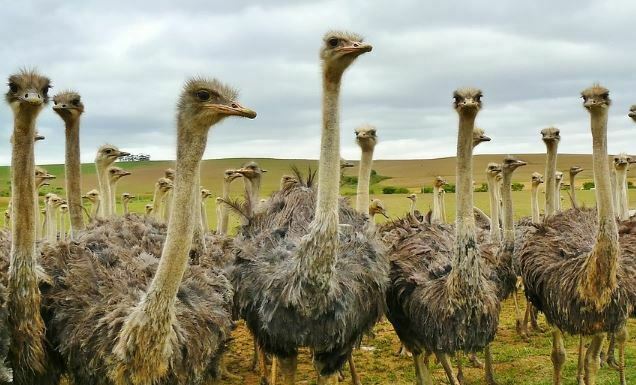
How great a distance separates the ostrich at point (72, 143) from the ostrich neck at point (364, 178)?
9.91ft

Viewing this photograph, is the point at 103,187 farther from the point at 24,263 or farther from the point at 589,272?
the point at 589,272

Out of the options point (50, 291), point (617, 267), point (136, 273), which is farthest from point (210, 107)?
point (617, 267)

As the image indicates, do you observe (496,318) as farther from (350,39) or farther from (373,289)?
(350,39)

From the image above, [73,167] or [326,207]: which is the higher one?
[73,167]

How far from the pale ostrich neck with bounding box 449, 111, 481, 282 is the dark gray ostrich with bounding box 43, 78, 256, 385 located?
1.82 m

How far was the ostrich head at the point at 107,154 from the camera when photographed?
26.8 ft

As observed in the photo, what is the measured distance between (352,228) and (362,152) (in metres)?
2.19

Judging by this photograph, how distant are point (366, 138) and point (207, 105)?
4.21 m

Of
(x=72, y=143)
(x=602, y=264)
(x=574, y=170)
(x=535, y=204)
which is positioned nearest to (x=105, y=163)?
(x=72, y=143)

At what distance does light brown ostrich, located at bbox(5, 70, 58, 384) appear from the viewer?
3.96m

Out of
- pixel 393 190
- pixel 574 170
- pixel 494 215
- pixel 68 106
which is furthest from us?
pixel 393 190

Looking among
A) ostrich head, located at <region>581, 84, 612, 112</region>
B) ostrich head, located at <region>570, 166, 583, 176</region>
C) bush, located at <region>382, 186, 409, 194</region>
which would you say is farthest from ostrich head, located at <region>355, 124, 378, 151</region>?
bush, located at <region>382, 186, 409, 194</region>

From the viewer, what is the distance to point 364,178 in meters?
7.93

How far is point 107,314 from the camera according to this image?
3.89 metres
